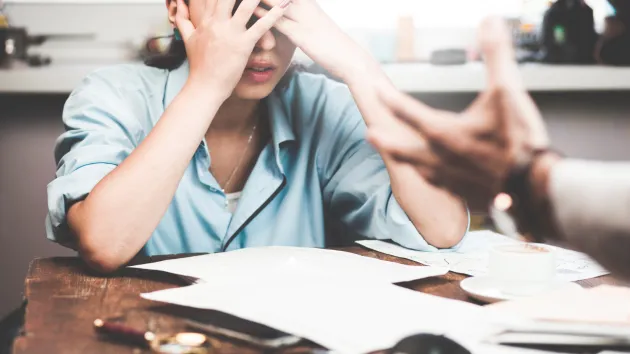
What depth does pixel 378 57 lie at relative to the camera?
86.4 inches

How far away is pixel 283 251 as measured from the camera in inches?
37.3

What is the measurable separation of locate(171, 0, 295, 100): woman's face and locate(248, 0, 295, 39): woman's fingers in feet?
0.15

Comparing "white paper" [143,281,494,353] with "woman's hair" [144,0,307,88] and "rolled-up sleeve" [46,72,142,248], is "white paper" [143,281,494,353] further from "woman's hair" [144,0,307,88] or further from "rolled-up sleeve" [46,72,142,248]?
"woman's hair" [144,0,307,88]

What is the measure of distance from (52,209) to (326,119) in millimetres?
523

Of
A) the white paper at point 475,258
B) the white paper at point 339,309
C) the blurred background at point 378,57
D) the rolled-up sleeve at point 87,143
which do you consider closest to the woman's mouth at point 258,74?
the rolled-up sleeve at point 87,143

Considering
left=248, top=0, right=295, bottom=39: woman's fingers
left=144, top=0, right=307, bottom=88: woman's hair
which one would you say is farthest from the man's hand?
left=144, top=0, right=307, bottom=88: woman's hair

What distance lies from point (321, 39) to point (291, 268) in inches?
15.1

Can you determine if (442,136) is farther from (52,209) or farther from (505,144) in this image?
(52,209)

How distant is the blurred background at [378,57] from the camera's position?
6.56 ft

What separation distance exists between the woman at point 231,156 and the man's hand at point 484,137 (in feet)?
0.68

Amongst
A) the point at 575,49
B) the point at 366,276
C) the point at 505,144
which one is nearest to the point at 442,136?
the point at 505,144

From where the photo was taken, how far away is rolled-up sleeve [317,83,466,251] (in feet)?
3.49

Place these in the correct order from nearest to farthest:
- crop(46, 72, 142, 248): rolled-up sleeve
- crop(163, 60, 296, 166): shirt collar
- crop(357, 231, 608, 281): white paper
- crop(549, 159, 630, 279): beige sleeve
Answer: crop(549, 159, 630, 279): beige sleeve → crop(357, 231, 608, 281): white paper → crop(46, 72, 142, 248): rolled-up sleeve → crop(163, 60, 296, 166): shirt collar

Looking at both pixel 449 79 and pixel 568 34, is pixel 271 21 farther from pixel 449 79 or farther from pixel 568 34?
pixel 568 34
